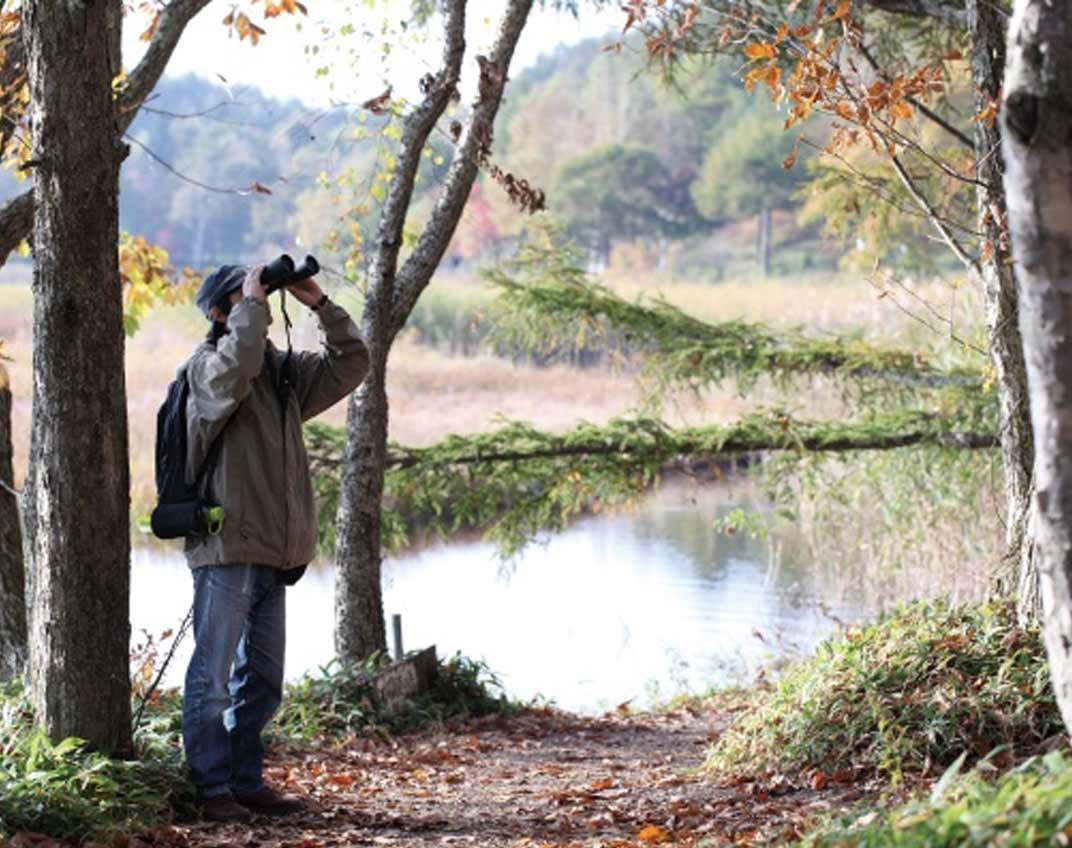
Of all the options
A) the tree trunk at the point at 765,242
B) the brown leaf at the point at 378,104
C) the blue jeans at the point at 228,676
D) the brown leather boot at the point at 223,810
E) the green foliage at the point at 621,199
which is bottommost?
the brown leather boot at the point at 223,810

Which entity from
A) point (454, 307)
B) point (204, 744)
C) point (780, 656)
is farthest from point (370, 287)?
A: point (454, 307)

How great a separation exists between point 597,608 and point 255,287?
919 cm

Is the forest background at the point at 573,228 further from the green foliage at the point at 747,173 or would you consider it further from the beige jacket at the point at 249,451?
the beige jacket at the point at 249,451

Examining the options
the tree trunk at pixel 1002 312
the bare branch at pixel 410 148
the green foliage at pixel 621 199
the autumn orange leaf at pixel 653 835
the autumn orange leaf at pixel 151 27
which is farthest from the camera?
the green foliage at pixel 621 199

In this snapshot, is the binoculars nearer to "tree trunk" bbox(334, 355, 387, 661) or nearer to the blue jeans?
the blue jeans

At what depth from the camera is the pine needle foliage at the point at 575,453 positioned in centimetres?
→ 897

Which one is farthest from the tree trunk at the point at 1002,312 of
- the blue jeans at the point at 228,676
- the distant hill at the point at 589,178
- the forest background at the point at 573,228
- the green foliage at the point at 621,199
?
the green foliage at the point at 621,199

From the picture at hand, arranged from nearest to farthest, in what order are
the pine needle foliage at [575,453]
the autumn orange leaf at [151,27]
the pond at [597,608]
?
the autumn orange leaf at [151,27]
the pine needle foliage at [575,453]
the pond at [597,608]

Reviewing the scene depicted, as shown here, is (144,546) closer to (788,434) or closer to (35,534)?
(788,434)

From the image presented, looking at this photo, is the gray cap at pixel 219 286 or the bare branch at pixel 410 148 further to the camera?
the bare branch at pixel 410 148

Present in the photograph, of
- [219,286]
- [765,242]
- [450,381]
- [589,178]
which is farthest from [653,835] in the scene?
[589,178]

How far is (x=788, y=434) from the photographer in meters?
9.02

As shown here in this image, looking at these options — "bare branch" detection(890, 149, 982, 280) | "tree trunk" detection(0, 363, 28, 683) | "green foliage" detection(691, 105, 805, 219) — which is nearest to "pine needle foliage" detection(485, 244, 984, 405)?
"tree trunk" detection(0, 363, 28, 683)

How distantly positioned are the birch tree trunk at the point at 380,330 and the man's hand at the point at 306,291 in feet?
7.69
